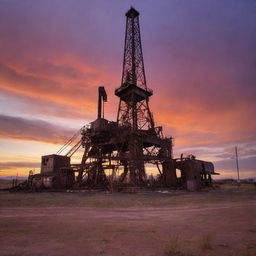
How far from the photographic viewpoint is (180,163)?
42062 millimetres

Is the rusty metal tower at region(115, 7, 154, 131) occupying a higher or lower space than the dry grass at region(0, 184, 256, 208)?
higher

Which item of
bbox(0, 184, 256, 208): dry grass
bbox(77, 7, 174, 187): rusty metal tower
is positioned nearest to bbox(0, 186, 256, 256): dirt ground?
bbox(0, 184, 256, 208): dry grass

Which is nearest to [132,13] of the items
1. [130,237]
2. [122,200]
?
[122,200]

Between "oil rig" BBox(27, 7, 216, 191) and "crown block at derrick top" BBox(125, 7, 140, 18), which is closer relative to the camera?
"oil rig" BBox(27, 7, 216, 191)

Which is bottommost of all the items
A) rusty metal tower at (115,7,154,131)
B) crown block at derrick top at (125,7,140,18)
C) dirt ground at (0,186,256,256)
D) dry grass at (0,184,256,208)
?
dry grass at (0,184,256,208)

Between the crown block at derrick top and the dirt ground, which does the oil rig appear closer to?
the crown block at derrick top

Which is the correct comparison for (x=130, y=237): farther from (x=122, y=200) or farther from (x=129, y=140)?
(x=129, y=140)

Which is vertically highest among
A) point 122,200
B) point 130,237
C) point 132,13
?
point 132,13

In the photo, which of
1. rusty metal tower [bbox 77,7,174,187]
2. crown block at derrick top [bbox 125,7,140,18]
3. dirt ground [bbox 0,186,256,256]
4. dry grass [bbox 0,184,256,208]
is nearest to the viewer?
dirt ground [bbox 0,186,256,256]

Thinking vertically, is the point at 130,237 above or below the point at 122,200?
above

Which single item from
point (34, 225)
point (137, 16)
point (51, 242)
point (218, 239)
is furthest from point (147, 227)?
point (137, 16)

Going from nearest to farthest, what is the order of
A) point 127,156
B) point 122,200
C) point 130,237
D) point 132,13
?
point 130,237
point 122,200
point 127,156
point 132,13

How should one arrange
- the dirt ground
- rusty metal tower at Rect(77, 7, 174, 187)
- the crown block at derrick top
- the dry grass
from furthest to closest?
1. the crown block at derrick top
2. rusty metal tower at Rect(77, 7, 174, 187)
3. the dry grass
4. the dirt ground

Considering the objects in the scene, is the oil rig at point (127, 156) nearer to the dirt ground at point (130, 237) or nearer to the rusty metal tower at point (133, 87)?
the rusty metal tower at point (133, 87)
